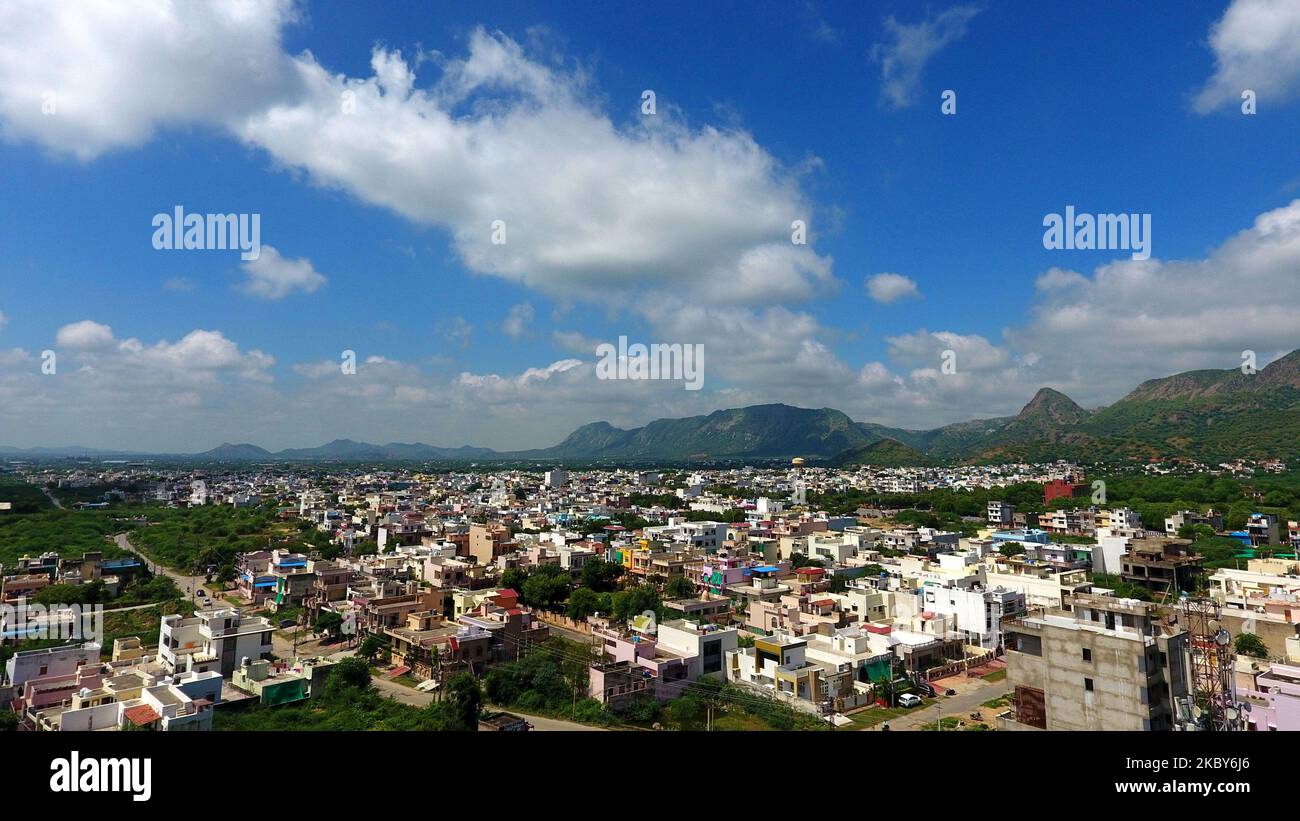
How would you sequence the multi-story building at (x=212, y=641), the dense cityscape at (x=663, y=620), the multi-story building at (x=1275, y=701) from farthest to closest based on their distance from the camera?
the multi-story building at (x=212, y=641) → the dense cityscape at (x=663, y=620) → the multi-story building at (x=1275, y=701)

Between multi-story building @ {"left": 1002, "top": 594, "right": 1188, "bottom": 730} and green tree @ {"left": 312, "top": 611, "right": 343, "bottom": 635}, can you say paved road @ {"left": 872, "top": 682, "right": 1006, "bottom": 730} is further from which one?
green tree @ {"left": 312, "top": 611, "right": 343, "bottom": 635}

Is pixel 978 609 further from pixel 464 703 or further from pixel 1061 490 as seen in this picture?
pixel 1061 490

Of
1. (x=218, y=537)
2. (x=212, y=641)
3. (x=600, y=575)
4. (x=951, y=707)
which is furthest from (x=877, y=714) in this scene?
(x=218, y=537)

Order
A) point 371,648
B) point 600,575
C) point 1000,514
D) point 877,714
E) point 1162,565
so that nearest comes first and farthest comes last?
point 877,714
point 371,648
point 1162,565
point 600,575
point 1000,514

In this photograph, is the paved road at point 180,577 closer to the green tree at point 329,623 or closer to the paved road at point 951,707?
the green tree at point 329,623

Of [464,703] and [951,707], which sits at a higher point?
[464,703]

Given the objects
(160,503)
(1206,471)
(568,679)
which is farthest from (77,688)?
(1206,471)

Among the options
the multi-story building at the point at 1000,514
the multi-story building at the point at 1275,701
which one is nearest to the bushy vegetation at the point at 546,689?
the multi-story building at the point at 1275,701
